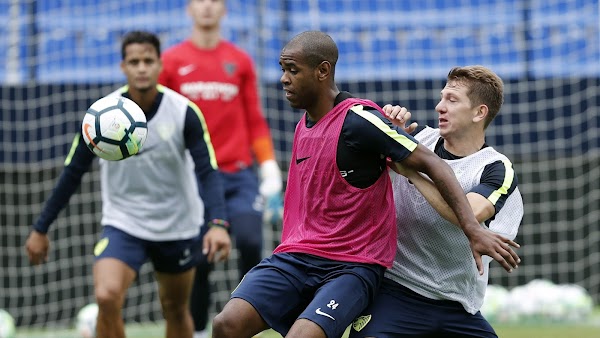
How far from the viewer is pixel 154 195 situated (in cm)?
638

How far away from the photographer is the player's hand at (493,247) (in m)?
4.16

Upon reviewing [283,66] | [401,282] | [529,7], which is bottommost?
[401,282]

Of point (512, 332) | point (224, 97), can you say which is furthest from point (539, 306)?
point (224, 97)

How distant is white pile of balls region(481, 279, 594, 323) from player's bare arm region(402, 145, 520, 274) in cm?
526

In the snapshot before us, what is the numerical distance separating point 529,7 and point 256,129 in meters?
4.71

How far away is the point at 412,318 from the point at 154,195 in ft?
7.40

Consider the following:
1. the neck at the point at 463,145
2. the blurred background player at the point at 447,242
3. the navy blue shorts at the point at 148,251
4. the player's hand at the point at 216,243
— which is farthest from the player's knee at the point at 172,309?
the neck at the point at 463,145

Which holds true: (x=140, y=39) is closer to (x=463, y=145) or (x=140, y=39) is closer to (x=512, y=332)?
(x=463, y=145)

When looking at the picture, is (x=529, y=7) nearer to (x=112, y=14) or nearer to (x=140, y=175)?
(x=112, y=14)

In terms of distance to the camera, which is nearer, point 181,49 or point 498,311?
point 181,49

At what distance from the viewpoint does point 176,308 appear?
650cm

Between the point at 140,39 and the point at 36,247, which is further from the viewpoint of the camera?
the point at 140,39

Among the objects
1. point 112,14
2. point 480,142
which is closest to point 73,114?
point 112,14

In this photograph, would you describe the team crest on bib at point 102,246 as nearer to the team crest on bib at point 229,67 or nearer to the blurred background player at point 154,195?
the blurred background player at point 154,195
